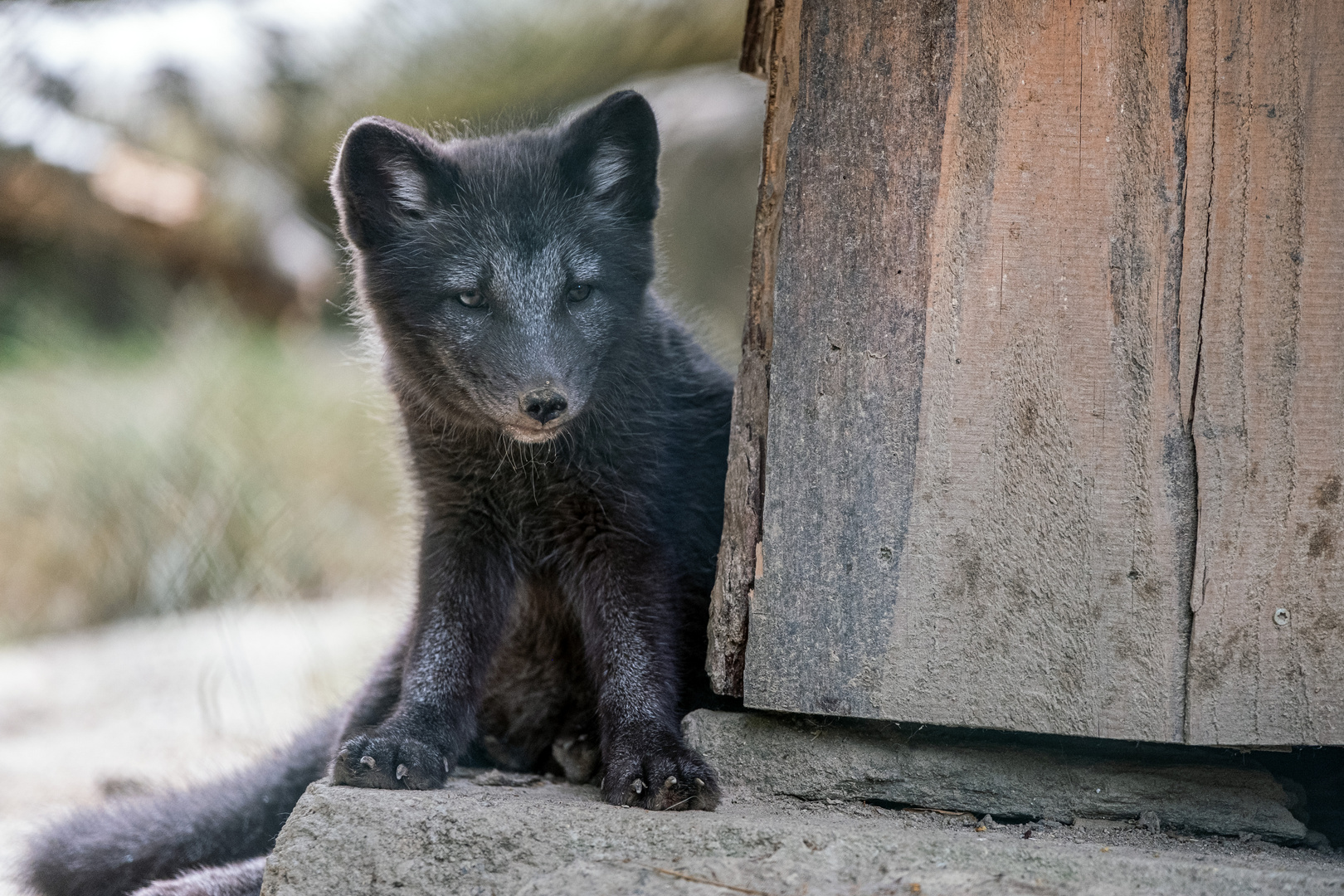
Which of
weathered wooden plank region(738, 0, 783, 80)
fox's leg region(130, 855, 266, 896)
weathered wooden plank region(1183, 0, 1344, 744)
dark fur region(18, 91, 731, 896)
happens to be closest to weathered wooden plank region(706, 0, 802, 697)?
dark fur region(18, 91, 731, 896)

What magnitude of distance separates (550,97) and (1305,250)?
25.1ft

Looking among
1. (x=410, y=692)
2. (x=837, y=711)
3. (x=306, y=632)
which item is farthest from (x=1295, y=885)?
(x=306, y=632)

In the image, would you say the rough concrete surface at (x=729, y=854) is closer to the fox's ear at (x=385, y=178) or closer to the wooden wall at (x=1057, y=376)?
the wooden wall at (x=1057, y=376)

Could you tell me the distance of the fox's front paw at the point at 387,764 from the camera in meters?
3.03

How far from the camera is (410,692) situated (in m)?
3.40

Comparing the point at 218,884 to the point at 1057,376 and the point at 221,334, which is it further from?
the point at 221,334

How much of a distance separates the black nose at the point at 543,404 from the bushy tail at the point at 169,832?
5.62ft

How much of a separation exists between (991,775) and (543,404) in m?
1.61

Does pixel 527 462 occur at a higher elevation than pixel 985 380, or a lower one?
lower

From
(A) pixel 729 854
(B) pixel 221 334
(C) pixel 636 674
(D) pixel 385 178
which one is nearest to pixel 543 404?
(C) pixel 636 674

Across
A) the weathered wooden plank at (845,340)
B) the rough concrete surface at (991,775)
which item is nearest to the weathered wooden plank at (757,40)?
the weathered wooden plank at (845,340)

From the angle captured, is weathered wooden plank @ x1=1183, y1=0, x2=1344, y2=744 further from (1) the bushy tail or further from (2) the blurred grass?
(2) the blurred grass

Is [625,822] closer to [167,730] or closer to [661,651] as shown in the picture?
[661,651]

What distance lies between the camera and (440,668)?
3.46 metres
